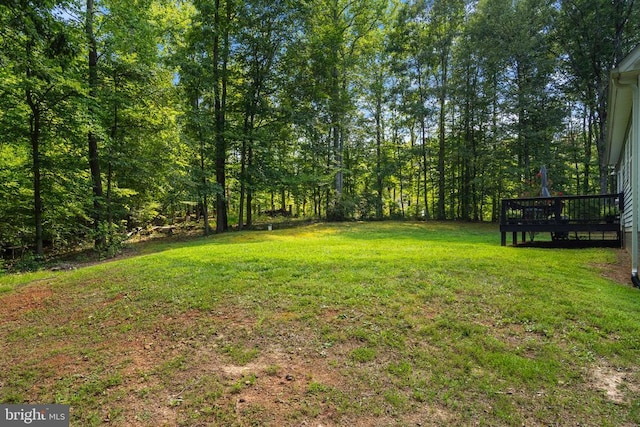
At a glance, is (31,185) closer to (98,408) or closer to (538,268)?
(98,408)

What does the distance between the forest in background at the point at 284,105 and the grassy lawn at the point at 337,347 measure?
156 inches

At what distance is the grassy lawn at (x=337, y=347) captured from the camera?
8.20ft

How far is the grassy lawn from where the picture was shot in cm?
250

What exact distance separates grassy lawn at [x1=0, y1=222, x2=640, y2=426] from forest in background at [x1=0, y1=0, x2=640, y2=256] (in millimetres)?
3950

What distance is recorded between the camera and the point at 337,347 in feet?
10.7

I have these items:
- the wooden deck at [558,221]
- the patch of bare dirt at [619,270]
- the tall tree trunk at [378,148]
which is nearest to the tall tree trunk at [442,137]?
the tall tree trunk at [378,148]

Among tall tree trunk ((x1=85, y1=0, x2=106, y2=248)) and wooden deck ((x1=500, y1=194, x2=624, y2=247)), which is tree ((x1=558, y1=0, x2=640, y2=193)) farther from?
tall tree trunk ((x1=85, y1=0, x2=106, y2=248))

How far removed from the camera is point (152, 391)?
2805 millimetres

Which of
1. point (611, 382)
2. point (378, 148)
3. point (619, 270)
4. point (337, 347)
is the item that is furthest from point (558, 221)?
point (378, 148)

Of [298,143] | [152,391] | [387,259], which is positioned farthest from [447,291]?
[298,143]

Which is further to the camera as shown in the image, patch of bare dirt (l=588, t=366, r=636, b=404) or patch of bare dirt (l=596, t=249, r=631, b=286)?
patch of bare dirt (l=596, t=249, r=631, b=286)

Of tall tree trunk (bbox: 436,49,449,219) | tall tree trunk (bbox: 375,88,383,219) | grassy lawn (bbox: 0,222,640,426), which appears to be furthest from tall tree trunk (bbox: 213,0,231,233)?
tall tree trunk (bbox: 436,49,449,219)

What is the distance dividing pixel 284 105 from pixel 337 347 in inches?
578

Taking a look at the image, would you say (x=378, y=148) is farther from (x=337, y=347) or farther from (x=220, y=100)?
(x=337, y=347)
